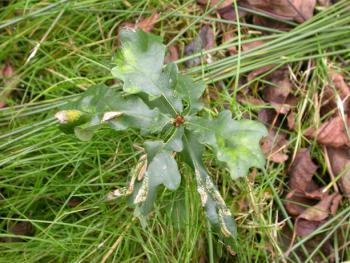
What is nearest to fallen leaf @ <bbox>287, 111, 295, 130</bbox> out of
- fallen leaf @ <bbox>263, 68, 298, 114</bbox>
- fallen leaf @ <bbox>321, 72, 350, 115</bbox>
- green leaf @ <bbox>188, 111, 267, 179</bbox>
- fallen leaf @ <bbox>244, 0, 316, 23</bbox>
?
fallen leaf @ <bbox>263, 68, 298, 114</bbox>

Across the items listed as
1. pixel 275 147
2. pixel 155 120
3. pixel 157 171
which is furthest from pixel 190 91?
pixel 275 147

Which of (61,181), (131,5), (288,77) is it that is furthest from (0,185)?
(288,77)

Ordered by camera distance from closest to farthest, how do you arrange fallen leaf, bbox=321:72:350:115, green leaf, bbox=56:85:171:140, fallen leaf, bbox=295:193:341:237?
green leaf, bbox=56:85:171:140, fallen leaf, bbox=295:193:341:237, fallen leaf, bbox=321:72:350:115

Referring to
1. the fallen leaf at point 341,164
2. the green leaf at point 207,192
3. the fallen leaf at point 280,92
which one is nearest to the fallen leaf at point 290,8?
the fallen leaf at point 280,92

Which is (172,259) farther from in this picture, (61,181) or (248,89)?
(248,89)

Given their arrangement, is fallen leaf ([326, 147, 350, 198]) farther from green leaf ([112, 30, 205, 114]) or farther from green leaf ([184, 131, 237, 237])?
green leaf ([112, 30, 205, 114])
